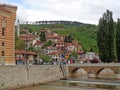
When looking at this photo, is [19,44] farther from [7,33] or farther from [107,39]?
[7,33]

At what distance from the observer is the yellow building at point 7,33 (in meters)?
53.5

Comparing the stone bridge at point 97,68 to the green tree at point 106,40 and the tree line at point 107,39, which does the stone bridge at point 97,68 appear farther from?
the tree line at point 107,39

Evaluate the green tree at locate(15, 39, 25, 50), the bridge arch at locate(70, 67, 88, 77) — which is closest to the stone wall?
the bridge arch at locate(70, 67, 88, 77)

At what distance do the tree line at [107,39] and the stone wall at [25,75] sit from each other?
1273cm

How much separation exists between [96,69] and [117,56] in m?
8.12

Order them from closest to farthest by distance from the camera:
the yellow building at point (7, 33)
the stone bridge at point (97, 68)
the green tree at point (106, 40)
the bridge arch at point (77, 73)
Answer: the yellow building at point (7, 33) < the stone bridge at point (97, 68) < the green tree at point (106, 40) < the bridge arch at point (77, 73)

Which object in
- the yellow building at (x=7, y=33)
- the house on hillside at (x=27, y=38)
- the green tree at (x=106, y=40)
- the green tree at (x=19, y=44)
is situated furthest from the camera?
the house on hillside at (x=27, y=38)

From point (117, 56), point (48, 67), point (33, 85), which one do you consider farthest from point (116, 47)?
point (33, 85)

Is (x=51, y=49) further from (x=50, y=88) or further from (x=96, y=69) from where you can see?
(x=50, y=88)

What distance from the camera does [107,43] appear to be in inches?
2899

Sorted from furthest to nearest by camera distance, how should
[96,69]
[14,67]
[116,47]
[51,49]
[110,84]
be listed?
[51,49] < [116,47] < [96,69] < [110,84] < [14,67]

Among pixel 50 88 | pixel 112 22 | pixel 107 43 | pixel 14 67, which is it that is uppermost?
pixel 112 22

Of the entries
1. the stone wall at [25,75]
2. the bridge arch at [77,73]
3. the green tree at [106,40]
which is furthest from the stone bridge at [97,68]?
the stone wall at [25,75]

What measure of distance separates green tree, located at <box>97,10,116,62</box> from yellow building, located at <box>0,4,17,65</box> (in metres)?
24.6
